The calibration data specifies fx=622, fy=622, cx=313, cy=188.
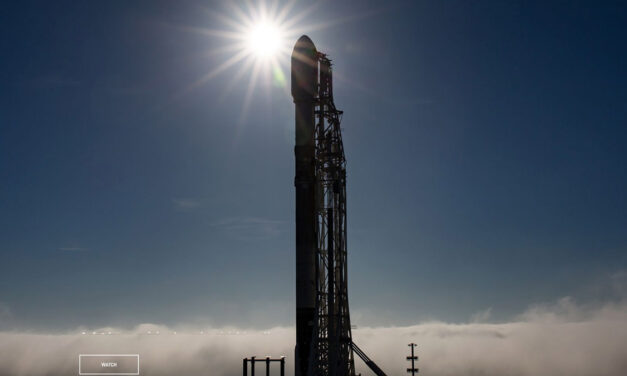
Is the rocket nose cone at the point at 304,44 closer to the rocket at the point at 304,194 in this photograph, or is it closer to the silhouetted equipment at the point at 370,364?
the rocket at the point at 304,194

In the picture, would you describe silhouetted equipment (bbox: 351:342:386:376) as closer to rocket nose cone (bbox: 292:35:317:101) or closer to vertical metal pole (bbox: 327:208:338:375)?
vertical metal pole (bbox: 327:208:338:375)

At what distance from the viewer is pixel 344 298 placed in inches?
2384

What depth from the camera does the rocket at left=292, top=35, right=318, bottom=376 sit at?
195 ft

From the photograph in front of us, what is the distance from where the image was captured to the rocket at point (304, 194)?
59438 mm

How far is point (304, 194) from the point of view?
205 feet

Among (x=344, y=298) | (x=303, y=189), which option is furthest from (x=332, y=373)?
(x=303, y=189)

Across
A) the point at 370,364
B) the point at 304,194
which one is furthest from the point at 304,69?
the point at 370,364

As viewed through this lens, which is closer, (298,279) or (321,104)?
(298,279)

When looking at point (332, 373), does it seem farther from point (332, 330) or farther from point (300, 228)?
point (300, 228)

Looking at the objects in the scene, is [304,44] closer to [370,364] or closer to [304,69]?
[304,69]

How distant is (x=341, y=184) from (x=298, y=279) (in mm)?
10537

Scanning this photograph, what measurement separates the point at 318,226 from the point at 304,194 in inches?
138

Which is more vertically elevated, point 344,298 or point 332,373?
point 344,298

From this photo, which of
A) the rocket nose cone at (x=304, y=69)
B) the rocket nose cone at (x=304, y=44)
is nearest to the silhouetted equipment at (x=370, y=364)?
the rocket nose cone at (x=304, y=69)
